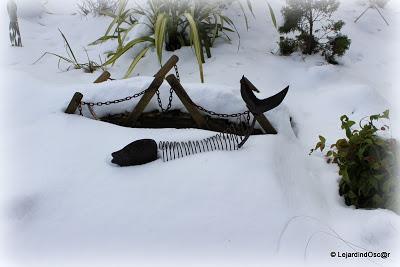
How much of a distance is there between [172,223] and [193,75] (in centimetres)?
179

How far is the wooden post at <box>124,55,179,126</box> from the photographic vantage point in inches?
93.6

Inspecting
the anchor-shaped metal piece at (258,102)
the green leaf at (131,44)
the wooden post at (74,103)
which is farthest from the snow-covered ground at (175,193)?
the green leaf at (131,44)

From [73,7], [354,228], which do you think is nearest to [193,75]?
[354,228]

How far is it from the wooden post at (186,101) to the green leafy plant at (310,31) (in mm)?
1507

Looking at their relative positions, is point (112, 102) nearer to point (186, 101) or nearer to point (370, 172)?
point (186, 101)

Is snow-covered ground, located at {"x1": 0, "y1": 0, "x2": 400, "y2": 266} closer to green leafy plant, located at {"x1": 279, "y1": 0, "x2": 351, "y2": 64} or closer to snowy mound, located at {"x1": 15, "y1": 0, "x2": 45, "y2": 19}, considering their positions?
green leafy plant, located at {"x1": 279, "y1": 0, "x2": 351, "y2": 64}

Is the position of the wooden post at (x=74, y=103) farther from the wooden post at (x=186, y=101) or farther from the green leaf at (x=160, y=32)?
the green leaf at (x=160, y=32)

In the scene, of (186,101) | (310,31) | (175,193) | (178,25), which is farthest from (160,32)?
(175,193)

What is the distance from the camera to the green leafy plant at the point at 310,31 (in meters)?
3.37

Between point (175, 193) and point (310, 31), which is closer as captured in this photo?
point (175, 193)

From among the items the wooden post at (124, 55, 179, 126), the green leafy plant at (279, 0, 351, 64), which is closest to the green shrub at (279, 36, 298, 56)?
A: the green leafy plant at (279, 0, 351, 64)

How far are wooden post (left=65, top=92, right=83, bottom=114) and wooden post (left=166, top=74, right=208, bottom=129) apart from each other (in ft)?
1.80

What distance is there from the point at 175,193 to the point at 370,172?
101 centimetres

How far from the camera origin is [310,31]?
135 inches
